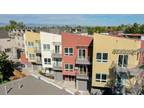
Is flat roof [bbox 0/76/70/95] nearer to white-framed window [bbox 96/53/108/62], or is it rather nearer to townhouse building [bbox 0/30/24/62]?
white-framed window [bbox 96/53/108/62]

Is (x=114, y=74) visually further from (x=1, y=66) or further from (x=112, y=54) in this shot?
(x=1, y=66)

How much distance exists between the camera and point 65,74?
11.5 m

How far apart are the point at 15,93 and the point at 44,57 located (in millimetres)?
6027

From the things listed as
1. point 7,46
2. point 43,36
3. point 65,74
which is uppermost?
point 43,36

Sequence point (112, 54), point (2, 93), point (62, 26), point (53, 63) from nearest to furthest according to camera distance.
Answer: point (2, 93) < point (112, 54) < point (53, 63) < point (62, 26)

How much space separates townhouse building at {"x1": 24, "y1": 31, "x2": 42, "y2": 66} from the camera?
1349cm

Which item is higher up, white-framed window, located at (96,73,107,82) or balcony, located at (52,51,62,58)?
balcony, located at (52,51,62,58)

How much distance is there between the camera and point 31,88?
758 centimetres

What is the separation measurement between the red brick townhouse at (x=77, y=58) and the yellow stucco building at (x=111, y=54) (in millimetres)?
858

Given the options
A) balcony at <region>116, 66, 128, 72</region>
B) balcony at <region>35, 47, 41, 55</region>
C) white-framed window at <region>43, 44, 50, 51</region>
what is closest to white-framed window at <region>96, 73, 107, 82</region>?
balcony at <region>116, 66, 128, 72</region>

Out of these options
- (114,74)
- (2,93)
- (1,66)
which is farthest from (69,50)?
(2,93)

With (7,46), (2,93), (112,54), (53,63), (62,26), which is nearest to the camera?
(2,93)

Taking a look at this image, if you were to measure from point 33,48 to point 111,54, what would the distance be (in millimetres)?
6657

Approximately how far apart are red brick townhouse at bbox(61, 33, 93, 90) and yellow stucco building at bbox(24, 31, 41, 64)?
291 cm
